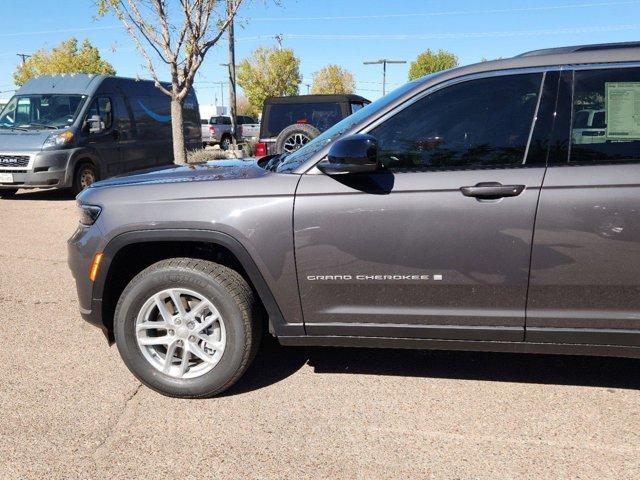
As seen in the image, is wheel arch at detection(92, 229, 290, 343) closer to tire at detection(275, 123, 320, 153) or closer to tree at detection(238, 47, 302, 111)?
tire at detection(275, 123, 320, 153)

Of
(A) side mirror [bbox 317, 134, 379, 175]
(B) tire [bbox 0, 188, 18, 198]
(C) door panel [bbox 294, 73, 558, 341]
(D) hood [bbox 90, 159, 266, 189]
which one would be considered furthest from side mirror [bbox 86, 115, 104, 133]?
(A) side mirror [bbox 317, 134, 379, 175]

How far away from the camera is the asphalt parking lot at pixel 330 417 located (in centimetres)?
265

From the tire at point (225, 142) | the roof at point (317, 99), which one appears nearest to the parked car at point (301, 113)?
the roof at point (317, 99)

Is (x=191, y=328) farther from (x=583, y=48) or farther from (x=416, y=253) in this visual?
(x=583, y=48)

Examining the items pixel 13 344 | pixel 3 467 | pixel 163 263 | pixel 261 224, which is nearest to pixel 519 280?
pixel 261 224

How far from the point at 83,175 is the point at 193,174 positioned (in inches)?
349

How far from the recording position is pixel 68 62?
45.9 m

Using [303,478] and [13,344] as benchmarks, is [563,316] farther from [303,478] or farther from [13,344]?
[13,344]

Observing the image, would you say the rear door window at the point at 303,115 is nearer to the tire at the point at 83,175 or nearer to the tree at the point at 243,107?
the tire at the point at 83,175

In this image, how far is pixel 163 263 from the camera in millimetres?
3193

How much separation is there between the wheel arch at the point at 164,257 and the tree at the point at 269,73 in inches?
2482

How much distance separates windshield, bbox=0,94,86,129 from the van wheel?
854 mm

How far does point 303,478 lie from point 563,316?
Result: 1458mm

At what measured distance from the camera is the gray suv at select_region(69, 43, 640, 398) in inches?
108
